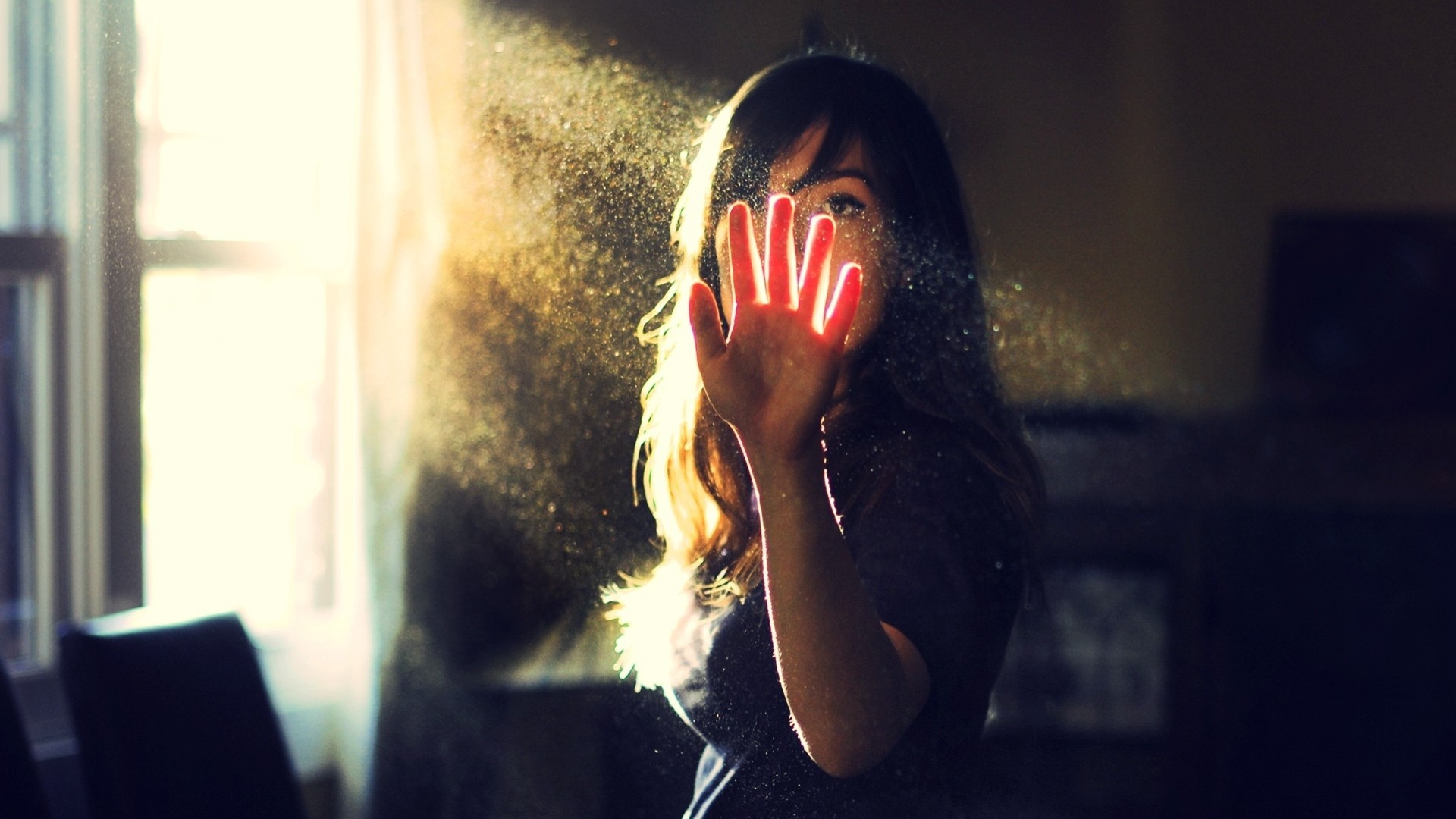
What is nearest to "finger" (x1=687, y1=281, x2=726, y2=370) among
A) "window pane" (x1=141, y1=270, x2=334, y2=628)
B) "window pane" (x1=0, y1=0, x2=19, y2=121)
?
"window pane" (x1=141, y1=270, x2=334, y2=628)

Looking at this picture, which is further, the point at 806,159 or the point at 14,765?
the point at 14,765

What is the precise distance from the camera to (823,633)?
331 millimetres

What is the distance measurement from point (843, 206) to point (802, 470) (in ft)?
0.40

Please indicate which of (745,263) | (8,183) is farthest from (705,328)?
(8,183)

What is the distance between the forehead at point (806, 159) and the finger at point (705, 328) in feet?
0.23

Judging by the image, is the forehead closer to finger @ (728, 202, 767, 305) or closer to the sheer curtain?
finger @ (728, 202, 767, 305)

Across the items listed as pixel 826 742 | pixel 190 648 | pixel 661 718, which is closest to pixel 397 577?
pixel 190 648

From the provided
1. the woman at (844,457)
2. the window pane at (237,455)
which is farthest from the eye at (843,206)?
the window pane at (237,455)

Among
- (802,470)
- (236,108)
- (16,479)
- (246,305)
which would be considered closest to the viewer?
(802,470)

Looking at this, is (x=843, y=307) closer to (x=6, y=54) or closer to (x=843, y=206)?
(x=843, y=206)

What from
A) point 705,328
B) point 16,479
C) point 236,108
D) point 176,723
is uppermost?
point 236,108

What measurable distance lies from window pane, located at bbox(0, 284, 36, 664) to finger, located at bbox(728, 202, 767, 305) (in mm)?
882

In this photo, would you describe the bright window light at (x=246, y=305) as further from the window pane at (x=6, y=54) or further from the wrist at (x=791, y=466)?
the wrist at (x=791, y=466)

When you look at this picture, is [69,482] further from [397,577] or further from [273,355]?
[397,577]
